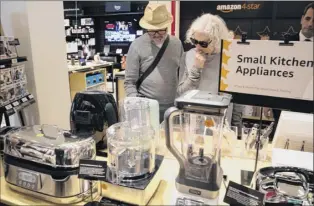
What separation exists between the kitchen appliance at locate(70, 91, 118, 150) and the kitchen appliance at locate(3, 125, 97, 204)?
0.21 m

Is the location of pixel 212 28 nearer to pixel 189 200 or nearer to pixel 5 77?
pixel 189 200

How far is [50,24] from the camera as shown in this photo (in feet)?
8.17

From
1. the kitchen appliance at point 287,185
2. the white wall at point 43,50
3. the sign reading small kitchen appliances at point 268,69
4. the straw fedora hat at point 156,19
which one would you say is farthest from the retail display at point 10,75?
the kitchen appliance at point 287,185

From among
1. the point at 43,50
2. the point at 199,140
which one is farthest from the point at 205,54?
the point at 43,50

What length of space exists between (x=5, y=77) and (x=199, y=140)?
5.01 feet

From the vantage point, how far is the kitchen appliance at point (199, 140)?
916mm

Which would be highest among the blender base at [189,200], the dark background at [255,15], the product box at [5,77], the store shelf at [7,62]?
the dark background at [255,15]

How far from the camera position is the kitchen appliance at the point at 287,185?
2.92 feet

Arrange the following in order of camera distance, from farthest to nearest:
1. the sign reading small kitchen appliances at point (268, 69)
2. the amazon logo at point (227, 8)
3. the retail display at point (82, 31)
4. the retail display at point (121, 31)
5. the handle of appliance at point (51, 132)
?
the retail display at point (82, 31)
the retail display at point (121, 31)
the amazon logo at point (227, 8)
the handle of appliance at point (51, 132)
the sign reading small kitchen appliances at point (268, 69)

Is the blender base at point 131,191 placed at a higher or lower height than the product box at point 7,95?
lower

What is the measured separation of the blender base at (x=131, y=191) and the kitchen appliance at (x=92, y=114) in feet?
1.26

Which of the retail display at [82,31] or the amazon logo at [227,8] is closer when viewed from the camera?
the amazon logo at [227,8]

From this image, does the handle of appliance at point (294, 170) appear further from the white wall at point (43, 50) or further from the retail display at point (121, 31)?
the retail display at point (121, 31)

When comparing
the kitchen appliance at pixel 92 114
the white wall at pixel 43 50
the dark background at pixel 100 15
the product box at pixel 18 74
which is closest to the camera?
the kitchen appliance at pixel 92 114
